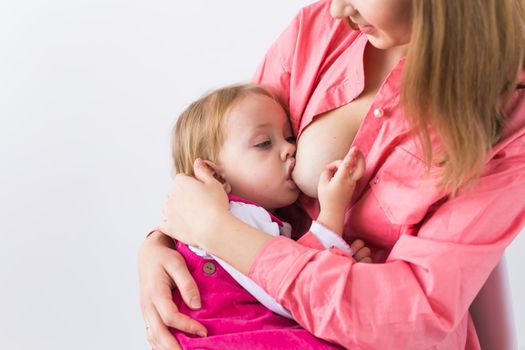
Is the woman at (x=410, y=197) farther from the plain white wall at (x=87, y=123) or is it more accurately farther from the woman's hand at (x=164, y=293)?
the plain white wall at (x=87, y=123)

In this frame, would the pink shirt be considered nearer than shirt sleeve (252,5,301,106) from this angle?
Yes

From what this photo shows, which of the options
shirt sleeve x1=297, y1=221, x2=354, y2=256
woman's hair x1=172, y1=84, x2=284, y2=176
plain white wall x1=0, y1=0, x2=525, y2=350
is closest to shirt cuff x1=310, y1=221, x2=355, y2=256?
shirt sleeve x1=297, y1=221, x2=354, y2=256

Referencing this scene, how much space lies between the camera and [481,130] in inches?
46.8

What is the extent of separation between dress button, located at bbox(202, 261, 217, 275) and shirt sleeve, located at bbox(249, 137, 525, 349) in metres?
0.18

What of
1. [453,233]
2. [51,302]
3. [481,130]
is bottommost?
[51,302]

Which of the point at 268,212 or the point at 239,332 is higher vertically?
the point at 268,212

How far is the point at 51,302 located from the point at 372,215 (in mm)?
1434

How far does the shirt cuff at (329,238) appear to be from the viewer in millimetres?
1359

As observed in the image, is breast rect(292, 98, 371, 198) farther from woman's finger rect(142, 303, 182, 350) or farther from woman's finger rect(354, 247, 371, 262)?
woman's finger rect(142, 303, 182, 350)

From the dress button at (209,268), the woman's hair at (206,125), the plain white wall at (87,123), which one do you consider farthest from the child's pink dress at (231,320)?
the plain white wall at (87,123)

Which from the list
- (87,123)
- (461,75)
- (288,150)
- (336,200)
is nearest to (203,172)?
(288,150)

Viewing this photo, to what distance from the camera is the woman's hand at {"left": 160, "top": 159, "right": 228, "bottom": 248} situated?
4.46 feet

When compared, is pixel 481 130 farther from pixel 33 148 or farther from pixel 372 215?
pixel 33 148

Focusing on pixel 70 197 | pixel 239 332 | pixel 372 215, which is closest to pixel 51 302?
pixel 70 197
